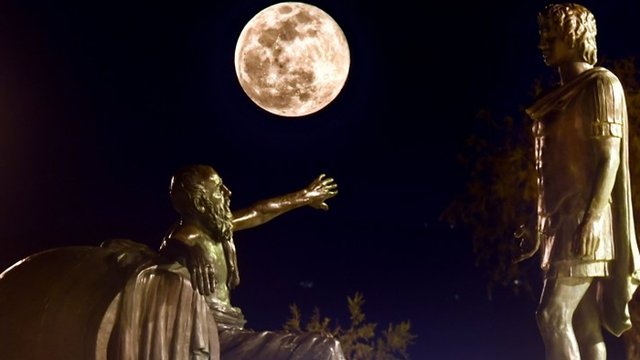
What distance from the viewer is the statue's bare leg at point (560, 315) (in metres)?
7.71

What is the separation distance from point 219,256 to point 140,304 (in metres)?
1.43

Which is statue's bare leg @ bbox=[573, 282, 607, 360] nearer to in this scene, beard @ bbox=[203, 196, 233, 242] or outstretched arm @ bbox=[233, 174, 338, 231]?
beard @ bbox=[203, 196, 233, 242]

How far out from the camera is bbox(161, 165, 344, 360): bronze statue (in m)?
8.21

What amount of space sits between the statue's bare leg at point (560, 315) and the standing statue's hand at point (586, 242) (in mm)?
167

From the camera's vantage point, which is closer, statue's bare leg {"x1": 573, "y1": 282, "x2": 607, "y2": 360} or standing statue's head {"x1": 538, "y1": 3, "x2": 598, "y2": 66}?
statue's bare leg {"x1": 573, "y1": 282, "x2": 607, "y2": 360}

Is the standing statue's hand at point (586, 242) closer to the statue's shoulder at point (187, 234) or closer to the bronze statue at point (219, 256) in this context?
the bronze statue at point (219, 256)

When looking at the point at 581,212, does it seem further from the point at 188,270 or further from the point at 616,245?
the point at 188,270

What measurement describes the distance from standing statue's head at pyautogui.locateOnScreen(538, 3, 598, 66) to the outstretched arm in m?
2.60

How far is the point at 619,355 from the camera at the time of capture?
2181 centimetres

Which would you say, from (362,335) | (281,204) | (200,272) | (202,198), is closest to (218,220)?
(202,198)

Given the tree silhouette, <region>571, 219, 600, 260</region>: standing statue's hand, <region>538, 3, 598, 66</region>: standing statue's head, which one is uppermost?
<region>538, 3, 598, 66</region>: standing statue's head

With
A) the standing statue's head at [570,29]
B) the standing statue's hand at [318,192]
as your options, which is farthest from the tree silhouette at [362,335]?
the standing statue's head at [570,29]

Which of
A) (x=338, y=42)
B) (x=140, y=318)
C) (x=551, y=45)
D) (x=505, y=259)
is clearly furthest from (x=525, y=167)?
(x=140, y=318)

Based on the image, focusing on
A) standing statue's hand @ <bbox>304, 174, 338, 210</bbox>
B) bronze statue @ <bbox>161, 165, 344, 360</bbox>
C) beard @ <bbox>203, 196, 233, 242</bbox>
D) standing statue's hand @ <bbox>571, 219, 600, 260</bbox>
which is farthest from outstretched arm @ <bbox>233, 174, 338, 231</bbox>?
standing statue's hand @ <bbox>571, 219, 600, 260</bbox>
